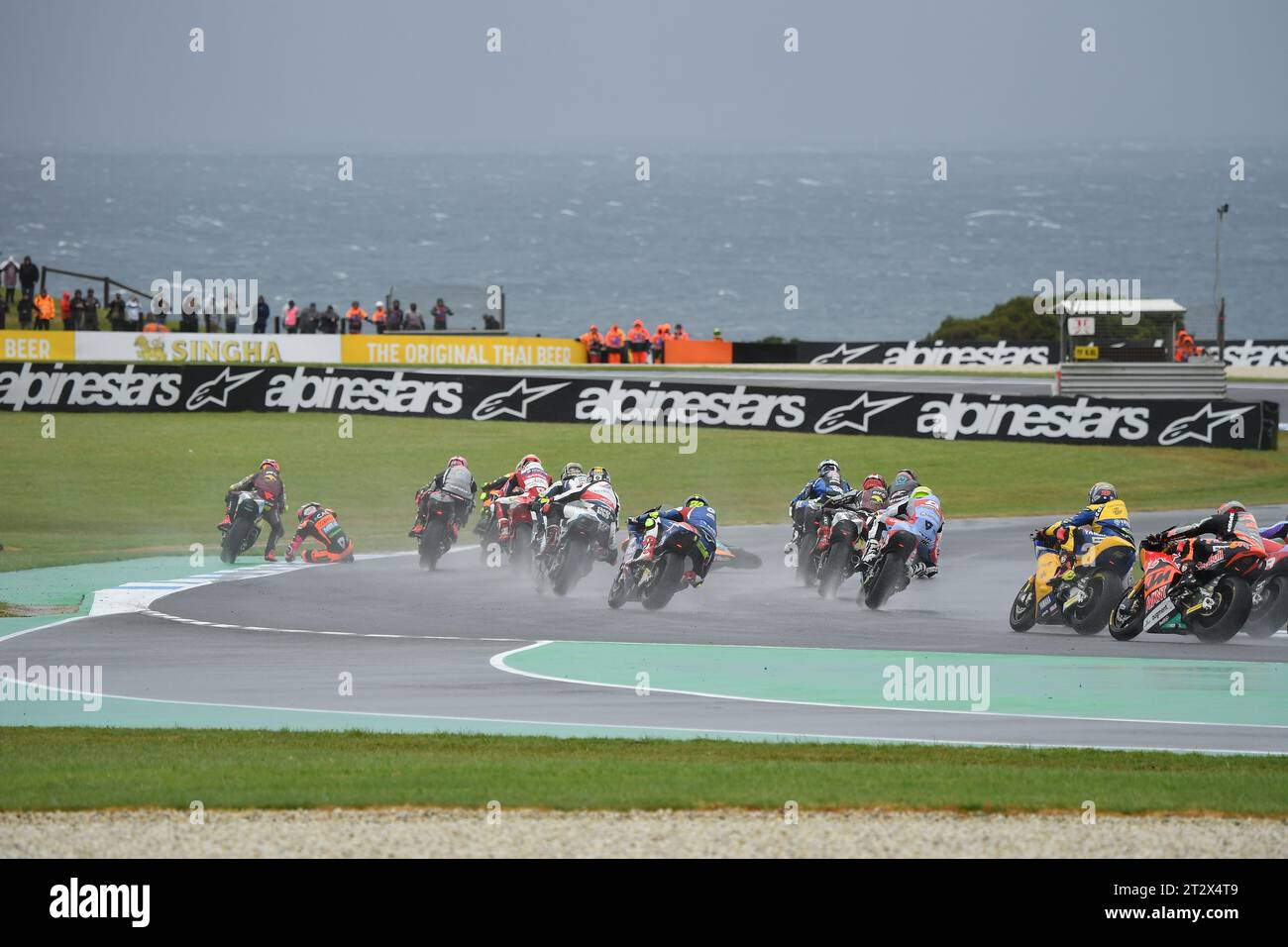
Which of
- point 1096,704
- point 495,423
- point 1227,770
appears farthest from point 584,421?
point 1227,770

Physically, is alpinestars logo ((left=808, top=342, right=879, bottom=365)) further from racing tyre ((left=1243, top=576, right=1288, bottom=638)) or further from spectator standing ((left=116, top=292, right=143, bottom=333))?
racing tyre ((left=1243, top=576, right=1288, bottom=638))

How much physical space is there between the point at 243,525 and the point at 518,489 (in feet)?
16.6

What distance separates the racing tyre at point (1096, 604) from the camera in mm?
18562

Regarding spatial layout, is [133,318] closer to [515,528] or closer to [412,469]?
[412,469]

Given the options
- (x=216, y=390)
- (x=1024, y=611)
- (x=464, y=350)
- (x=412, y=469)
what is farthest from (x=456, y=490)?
(x=464, y=350)

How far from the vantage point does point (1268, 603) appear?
722 inches

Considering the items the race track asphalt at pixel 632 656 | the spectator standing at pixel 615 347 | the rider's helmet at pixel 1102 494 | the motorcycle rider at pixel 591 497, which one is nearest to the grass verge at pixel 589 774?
the race track asphalt at pixel 632 656

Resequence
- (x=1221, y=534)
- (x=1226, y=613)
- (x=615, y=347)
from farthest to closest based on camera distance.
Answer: (x=615, y=347) → (x=1226, y=613) → (x=1221, y=534)

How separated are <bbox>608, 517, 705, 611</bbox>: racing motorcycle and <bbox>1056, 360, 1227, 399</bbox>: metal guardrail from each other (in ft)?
98.2

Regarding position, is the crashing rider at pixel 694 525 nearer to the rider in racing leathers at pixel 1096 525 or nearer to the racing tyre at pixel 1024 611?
the racing tyre at pixel 1024 611

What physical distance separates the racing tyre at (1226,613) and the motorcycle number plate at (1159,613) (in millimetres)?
302

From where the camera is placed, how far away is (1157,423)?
39250 mm

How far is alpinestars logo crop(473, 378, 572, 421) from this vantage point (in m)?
42.6
